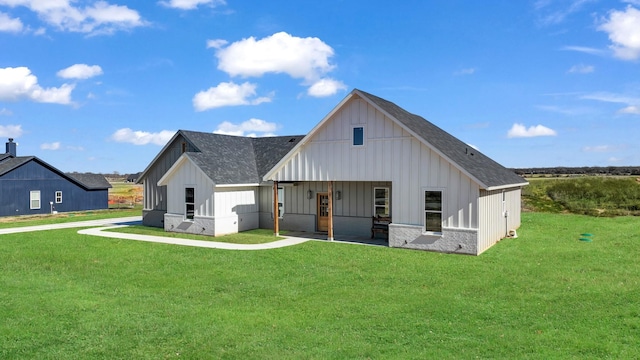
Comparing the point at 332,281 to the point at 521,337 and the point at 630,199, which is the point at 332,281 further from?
the point at 630,199

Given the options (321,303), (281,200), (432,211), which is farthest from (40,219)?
(321,303)

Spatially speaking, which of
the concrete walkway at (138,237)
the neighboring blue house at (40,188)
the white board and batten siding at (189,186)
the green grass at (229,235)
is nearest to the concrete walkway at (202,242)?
the concrete walkway at (138,237)

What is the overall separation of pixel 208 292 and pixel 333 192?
11623 mm

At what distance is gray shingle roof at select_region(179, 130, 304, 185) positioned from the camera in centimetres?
2357

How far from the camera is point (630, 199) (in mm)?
33281

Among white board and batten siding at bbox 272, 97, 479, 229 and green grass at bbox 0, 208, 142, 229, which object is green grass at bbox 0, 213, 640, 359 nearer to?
white board and batten siding at bbox 272, 97, 479, 229

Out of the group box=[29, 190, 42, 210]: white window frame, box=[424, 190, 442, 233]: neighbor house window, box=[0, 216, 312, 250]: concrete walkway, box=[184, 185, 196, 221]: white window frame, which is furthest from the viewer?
box=[29, 190, 42, 210]: white window frame

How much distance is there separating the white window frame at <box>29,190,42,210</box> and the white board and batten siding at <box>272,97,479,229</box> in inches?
1052

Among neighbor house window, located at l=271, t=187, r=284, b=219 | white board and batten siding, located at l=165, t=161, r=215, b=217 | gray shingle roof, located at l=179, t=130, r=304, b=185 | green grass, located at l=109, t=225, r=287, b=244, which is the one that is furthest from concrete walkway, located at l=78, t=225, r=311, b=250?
gray shingle roof, located at l=179, t=130, r=304, b=185

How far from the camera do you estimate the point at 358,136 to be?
19.6 m

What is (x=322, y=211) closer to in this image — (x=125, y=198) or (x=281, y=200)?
(x=281, y=200)

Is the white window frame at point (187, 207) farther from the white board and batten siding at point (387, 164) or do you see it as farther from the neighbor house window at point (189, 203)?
the white board and batten siding at point (387, 164)

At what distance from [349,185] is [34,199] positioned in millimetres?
29076

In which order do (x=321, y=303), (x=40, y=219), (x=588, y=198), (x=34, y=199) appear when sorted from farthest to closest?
(x=34, y=199), (x=588, y=198), (x=40, y=219), (x=321, y=303)
